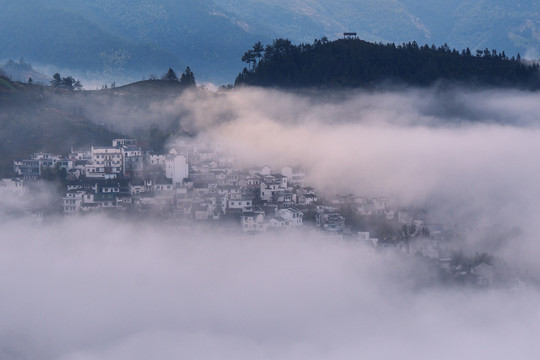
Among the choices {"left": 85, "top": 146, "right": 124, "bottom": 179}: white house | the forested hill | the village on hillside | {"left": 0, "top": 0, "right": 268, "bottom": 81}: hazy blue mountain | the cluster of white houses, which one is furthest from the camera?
{"left": 0, "top": 0, "right": 268, "bottom": 81}: hazy blue mountain

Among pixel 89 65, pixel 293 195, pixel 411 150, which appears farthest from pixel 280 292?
pixel 89 65

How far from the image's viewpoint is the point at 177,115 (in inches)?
1273

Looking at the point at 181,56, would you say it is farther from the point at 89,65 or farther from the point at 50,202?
the point at 50,202

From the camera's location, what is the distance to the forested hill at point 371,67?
35.1 m

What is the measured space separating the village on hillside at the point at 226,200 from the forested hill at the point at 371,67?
7.83 m

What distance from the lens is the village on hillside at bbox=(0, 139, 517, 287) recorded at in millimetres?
24281

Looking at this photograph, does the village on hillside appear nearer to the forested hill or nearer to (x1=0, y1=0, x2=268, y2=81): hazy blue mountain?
the forested hill

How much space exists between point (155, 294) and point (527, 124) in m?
16.2

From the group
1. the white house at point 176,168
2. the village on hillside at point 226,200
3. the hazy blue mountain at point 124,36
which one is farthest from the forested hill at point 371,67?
the hazy blue mountain at point 124,36

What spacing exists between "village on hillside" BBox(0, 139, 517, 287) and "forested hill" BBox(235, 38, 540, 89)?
308 inches

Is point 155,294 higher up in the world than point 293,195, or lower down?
lower down

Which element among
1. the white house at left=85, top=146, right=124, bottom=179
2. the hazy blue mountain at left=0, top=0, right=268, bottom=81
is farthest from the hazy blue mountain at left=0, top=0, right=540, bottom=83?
the white house at left=85, top=146, right=124, bottom=179

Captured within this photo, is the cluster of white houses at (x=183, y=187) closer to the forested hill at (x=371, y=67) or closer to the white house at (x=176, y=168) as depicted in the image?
the white house at (x=176, y=168)

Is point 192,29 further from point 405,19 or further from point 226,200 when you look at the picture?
point 226,200
